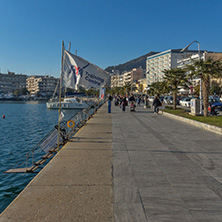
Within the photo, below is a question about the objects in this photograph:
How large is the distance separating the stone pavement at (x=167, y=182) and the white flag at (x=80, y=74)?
2.84 meters

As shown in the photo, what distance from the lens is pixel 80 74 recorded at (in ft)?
28.7

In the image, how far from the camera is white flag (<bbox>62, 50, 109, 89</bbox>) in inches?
329

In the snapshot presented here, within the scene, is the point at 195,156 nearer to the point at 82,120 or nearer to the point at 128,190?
the point at 128,190

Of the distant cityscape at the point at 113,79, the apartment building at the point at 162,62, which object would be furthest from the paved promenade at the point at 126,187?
the distant cityscape at the point at 113,79

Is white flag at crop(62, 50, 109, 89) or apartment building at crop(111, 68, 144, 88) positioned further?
apartment building at crop(111, 68, 144, 88)

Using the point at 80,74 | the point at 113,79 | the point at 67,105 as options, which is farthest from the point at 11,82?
the point at 80,74

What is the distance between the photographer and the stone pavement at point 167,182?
3.32 m

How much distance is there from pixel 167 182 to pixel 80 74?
5.50 m

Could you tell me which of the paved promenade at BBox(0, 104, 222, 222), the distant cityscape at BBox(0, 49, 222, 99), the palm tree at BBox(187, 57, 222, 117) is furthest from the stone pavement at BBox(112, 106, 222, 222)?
the distant cityscape at BBox(0, 49, 222, 99)

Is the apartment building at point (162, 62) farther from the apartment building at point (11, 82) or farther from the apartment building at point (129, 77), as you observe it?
the apartment building at point (11, 82)

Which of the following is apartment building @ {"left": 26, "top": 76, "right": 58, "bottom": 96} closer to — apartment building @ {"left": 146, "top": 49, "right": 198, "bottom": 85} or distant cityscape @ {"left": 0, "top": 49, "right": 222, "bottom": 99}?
distant cityscape @ {"left": 0, "top": 49, "right": 222, "bottom": 99}

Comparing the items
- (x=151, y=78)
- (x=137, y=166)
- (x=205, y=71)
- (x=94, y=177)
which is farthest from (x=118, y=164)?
(x=151, y=78)

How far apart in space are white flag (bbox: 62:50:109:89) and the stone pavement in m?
2.84

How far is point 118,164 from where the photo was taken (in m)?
5.70
